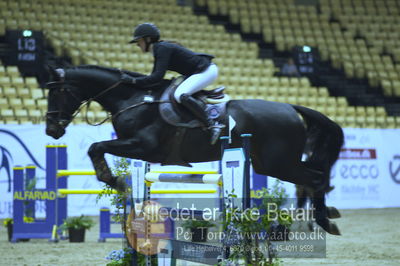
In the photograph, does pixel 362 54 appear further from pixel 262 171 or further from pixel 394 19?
pixel 262 171

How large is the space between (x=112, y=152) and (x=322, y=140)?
181 cm

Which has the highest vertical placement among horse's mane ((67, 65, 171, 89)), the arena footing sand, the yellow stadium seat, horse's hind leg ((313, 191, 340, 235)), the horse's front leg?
the yellow stadium seat

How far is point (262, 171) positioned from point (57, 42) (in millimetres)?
8525

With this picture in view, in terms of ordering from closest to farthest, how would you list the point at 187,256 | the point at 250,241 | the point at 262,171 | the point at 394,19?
the point at 250,241
the point at 187,256
the point at 262,171
the point at 394,19

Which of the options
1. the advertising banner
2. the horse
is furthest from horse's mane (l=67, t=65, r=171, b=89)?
Answer: the advertising banner

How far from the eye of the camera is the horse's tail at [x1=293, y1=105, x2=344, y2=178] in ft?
16.8

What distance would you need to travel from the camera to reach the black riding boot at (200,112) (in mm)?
4508

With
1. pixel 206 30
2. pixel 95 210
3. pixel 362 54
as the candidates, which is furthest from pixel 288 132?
pixel 362 54

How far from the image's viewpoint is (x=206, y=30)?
14.9 m

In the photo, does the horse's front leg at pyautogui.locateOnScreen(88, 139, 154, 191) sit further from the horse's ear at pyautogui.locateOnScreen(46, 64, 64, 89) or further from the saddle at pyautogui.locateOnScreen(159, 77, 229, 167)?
the horse's ear at pyautogui.locateOnScreen(46, 64, 64, 89)

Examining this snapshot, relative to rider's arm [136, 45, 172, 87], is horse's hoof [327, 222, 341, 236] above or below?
below

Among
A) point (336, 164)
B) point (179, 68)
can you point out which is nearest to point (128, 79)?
point (179, 68)

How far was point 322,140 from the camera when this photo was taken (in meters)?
5.17

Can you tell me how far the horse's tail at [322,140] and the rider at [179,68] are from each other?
3.08 feet
